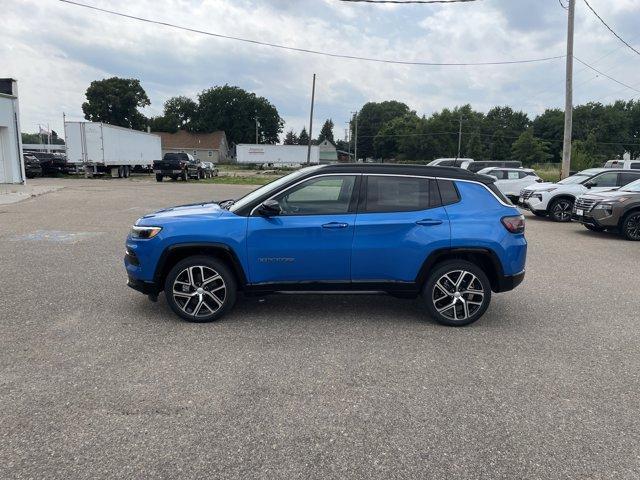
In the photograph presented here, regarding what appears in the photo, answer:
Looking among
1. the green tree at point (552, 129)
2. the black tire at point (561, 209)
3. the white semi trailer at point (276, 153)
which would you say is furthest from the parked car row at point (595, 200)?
the green tree at point (552, 129)

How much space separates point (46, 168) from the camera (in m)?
35.3

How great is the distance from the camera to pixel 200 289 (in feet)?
16.7

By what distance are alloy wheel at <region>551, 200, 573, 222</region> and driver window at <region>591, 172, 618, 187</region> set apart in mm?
1018

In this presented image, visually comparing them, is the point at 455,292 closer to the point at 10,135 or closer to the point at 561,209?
the point at 561,209

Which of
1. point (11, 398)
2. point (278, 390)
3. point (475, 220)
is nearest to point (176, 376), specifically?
point (278, 390)

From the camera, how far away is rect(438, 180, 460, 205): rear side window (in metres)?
5.21

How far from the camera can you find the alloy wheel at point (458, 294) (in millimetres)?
5168

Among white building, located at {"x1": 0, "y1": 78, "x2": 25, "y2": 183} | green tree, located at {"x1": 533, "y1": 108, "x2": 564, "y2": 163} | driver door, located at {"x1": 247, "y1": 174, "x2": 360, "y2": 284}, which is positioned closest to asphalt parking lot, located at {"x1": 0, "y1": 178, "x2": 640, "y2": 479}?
driver door, located at {"x1": 247, "y1": 174, "x2": 360, "y2": 284}

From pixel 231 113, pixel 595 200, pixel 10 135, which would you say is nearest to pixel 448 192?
pixel 595 200

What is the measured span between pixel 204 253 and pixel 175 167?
100ft

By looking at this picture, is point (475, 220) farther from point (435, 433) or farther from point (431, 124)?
point (431, 124)

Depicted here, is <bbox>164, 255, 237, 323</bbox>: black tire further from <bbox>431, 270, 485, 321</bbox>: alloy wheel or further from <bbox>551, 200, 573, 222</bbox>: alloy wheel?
<bbox>551, 200, 573, 222</bbox>: alloy wheel

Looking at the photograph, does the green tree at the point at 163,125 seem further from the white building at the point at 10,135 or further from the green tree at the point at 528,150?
the white building at the point at 10,135

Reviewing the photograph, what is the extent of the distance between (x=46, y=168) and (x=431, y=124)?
82.1 meters
